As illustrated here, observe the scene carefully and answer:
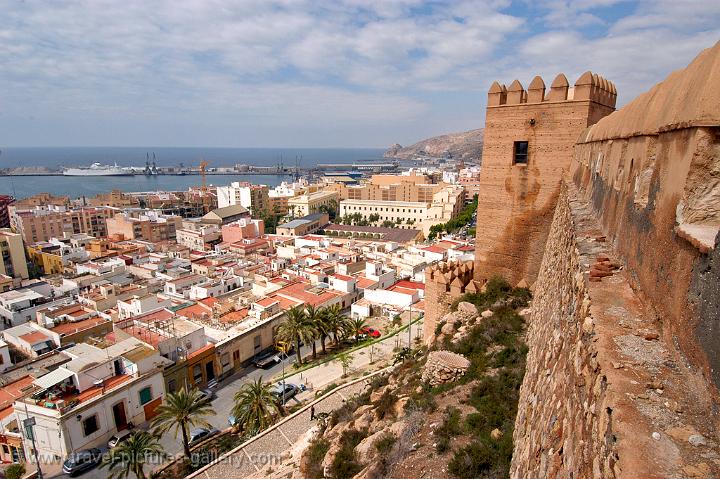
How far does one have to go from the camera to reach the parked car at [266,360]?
2321cm

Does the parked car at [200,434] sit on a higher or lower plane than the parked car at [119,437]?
higher

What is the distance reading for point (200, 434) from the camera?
17.0 meters

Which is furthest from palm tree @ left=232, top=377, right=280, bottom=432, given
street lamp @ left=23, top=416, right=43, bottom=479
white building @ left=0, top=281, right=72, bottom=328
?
white building @ left=0, top=281, right=72, bottom=328

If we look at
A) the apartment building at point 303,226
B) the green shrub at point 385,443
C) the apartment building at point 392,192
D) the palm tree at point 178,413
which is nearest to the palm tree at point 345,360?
the palm tree at point 178,413

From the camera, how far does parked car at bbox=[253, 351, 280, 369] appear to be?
23.2 metres

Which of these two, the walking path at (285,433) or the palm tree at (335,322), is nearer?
the walking path at (285,433)

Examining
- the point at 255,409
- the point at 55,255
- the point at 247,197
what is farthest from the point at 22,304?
the point at 247,197

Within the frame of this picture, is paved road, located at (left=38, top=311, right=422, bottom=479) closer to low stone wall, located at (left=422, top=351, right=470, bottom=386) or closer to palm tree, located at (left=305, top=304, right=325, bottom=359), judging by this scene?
palm tree, located at (left=305, top=304, right=325, bottom=359)

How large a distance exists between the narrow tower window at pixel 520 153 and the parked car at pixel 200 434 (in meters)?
15.7

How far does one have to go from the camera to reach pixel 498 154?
1319cm

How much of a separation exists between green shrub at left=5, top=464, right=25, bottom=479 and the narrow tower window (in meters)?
20.4

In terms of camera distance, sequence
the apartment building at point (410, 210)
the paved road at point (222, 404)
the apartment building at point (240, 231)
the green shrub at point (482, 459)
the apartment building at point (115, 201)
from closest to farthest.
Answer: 1. the green shrub at point (482, 459)
2. the paved road at point (222, 404)
3. the apartment building at point (240, 231)
4. the apartment building at point (410, 210)
5. the apartment building at point (115, 201)

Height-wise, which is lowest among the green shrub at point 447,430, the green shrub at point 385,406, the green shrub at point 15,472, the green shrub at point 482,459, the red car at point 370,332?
the green shrub at point 15,472

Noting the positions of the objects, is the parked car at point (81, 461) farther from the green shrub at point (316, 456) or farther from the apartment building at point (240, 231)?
the apartment building at point (240, 231)
